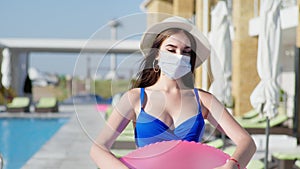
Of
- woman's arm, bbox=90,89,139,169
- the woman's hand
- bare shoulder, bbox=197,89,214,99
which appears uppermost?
bare shoulder, bbox=197,89,214,99

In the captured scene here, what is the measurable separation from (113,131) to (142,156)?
159mm

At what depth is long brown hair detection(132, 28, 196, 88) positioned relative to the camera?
2.21 metres

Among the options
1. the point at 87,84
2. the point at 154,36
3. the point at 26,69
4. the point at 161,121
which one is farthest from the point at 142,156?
the point at 26,69

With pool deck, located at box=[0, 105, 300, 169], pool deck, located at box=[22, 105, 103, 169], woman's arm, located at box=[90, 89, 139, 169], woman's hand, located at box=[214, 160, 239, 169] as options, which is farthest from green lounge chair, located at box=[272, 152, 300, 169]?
woman's arm, located at box=[90, 89, 139, 169]

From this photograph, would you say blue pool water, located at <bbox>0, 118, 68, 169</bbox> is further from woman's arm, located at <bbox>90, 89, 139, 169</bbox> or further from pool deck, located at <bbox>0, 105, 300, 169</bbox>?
woman's arm, located at <bbox>90, 89, 139, 169</bbox>

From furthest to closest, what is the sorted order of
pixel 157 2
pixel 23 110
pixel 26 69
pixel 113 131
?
pixel 26 69
pixel 157 2
pixel 23 110
pixel 113 131

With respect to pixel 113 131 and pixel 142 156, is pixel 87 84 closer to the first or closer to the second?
pixel 113 131

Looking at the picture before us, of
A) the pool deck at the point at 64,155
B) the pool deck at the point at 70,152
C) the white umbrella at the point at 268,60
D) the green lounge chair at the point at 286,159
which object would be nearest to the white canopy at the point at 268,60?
the white umbrella at the point at 268,60

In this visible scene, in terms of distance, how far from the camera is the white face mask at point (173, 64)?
2139 millimetres

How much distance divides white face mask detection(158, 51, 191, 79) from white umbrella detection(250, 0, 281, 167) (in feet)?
19.1

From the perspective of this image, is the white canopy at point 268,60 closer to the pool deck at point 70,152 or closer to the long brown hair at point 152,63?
the pool deck at point 70,152

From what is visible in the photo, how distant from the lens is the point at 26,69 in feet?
113

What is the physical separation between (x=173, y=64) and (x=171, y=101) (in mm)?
162

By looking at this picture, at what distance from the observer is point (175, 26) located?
221 centimetres
